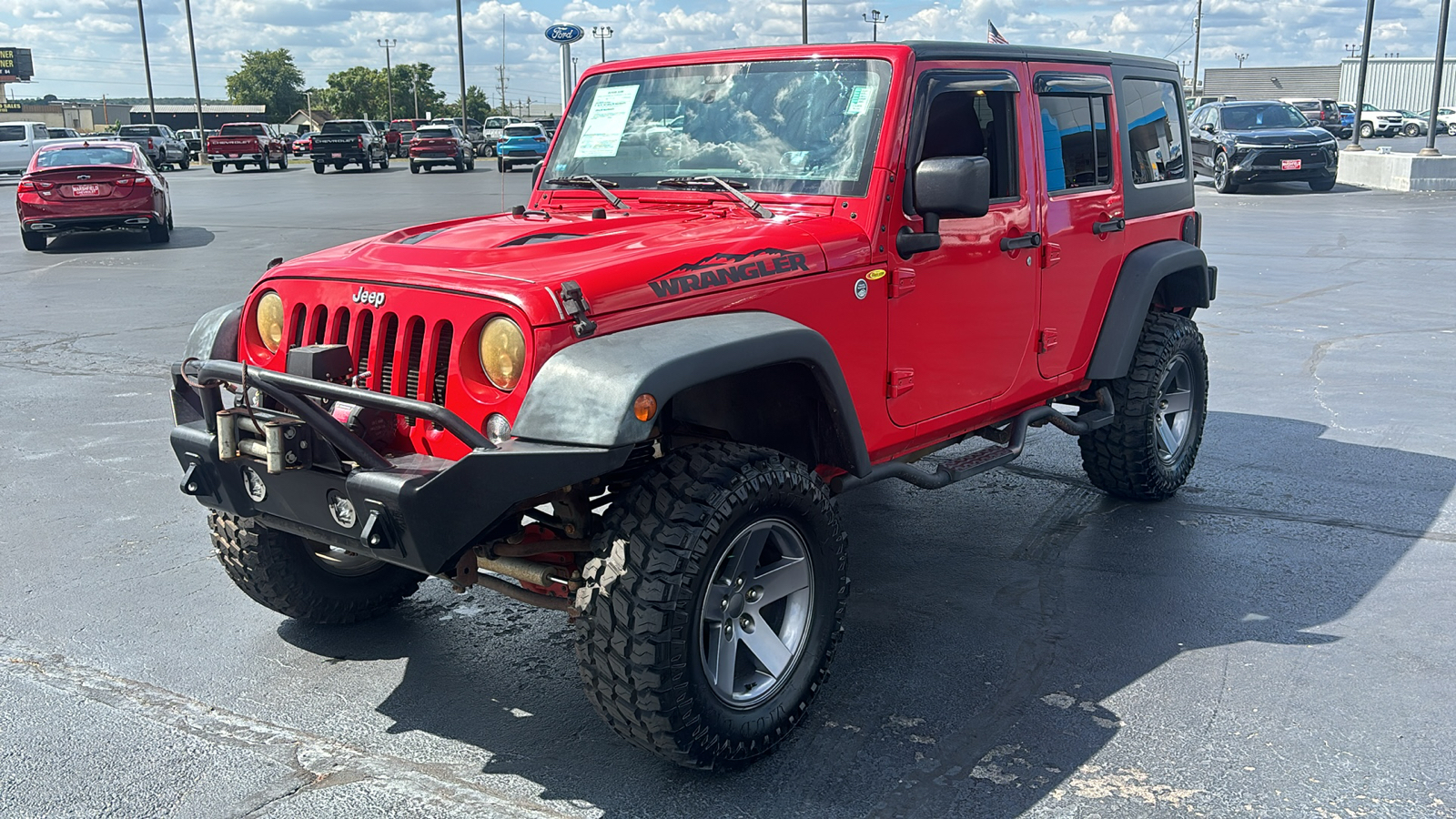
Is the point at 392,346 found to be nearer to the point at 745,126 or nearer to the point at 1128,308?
Answer: the point at 745,126

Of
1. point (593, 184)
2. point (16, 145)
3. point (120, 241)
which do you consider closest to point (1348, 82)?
point (16, 145)

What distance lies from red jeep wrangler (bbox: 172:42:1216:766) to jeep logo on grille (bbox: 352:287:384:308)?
11 mm

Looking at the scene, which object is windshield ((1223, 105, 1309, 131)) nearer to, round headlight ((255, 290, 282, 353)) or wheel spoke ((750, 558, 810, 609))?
wheel spoke ((750, 558, 810, 609))

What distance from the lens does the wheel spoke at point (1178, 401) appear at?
19.7 ft

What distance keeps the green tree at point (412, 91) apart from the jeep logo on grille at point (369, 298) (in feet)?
412

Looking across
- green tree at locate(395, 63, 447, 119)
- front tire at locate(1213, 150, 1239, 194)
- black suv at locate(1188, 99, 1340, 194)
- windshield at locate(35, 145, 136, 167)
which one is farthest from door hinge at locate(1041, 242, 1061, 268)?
green tree at locate(395, 63, 447, 119)

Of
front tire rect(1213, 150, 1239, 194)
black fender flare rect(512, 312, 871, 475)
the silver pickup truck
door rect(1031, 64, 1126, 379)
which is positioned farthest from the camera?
the silver pickup truck

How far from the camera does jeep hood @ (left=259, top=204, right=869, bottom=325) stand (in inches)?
129

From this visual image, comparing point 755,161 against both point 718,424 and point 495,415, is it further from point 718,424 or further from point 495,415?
point 495,415

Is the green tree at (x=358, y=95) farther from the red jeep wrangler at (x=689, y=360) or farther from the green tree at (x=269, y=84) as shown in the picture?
the red jeep wrangler at (x=689, y=360)

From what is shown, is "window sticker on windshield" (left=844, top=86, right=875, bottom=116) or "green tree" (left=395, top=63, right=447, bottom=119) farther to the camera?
"green tree" (left=395, top=63, right=447, bottom=119)

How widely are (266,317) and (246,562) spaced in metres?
0.86

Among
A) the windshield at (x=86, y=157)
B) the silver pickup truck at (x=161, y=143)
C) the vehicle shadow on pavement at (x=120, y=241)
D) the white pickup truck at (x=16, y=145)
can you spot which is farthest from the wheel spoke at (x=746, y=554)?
the silver pickup truck at (x=161, y=143)

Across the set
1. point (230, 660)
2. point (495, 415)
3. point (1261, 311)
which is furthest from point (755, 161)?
point (1261, 311)
